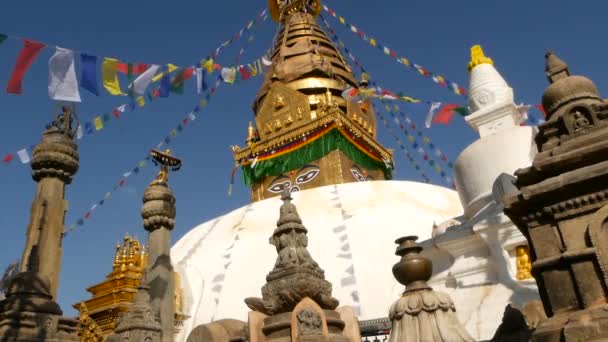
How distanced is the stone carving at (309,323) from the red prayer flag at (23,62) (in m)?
6.06

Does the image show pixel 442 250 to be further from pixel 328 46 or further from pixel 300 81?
pixel 328 46

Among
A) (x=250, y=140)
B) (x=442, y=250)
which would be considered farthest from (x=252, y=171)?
(x=442, y=250)

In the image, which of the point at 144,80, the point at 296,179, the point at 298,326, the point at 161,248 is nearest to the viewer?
the point at 298,326

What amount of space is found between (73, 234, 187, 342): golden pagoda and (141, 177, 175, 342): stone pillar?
2.05m

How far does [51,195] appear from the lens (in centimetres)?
877

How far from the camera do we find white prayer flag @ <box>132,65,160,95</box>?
34.7 feet

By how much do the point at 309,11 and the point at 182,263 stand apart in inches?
676

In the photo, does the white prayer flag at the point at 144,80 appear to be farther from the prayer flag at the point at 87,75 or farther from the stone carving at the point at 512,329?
the stone carving at the point at 512,329

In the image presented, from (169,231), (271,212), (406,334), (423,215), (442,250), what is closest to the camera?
(406,334)

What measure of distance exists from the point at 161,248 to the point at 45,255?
3.62m

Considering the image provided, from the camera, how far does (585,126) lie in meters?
3.82

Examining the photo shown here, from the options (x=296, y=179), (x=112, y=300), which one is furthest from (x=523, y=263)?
(x=296, y=179)

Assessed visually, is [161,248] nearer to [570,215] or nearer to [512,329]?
[512,329]

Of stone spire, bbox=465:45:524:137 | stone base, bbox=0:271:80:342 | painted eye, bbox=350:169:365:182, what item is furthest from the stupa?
stone spire, bbox=465:45:524:137
